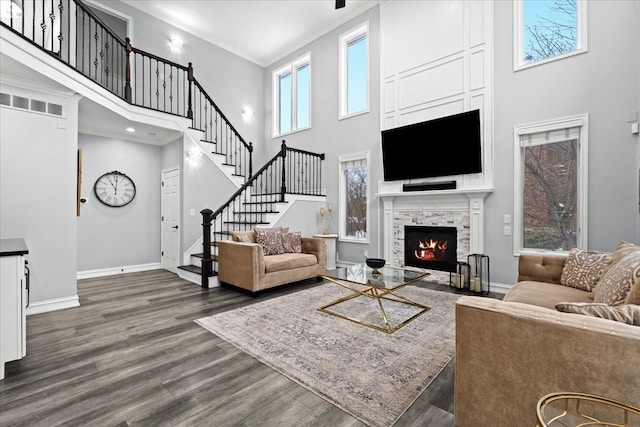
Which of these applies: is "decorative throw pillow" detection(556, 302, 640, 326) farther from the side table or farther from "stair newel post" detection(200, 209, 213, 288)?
the side table

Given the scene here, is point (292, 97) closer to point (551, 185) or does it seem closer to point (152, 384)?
point (551, 185)

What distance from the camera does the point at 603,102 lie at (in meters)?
3.52

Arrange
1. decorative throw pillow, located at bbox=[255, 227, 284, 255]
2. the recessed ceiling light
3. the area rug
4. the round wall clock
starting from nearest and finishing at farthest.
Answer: the area rug → decorative throw pillow, located at bbox=[255, 227, 284, 255] → the round wall clock → the recessed ceiling light

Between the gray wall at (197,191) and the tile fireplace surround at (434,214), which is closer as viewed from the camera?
the tile fireplace surround at (434,214)

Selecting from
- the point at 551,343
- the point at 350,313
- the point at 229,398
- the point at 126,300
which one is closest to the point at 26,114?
the point at 126,300

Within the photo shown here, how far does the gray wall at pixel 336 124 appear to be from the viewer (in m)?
5.64

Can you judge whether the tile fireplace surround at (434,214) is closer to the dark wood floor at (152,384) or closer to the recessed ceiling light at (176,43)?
the dark wood floor at (152,384)

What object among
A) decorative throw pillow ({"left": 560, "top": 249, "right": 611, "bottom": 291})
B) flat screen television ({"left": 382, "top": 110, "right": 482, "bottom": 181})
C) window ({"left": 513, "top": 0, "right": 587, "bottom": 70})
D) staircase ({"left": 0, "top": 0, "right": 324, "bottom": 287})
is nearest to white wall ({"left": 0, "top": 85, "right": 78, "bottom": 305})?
staircase ({"left": 0, "top": 0, "right": 324, "bottom": 287})

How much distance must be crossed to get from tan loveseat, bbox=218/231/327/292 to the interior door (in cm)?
179

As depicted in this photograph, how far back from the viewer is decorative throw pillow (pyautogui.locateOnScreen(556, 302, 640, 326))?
1.16 metres

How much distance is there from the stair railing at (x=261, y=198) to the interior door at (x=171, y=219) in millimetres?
698

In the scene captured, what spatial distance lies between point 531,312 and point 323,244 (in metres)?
3.67

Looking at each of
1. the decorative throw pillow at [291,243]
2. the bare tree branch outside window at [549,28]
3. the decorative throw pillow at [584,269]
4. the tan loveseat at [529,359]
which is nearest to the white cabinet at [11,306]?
the tan loveseat at [529,359]

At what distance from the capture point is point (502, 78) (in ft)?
14.0
